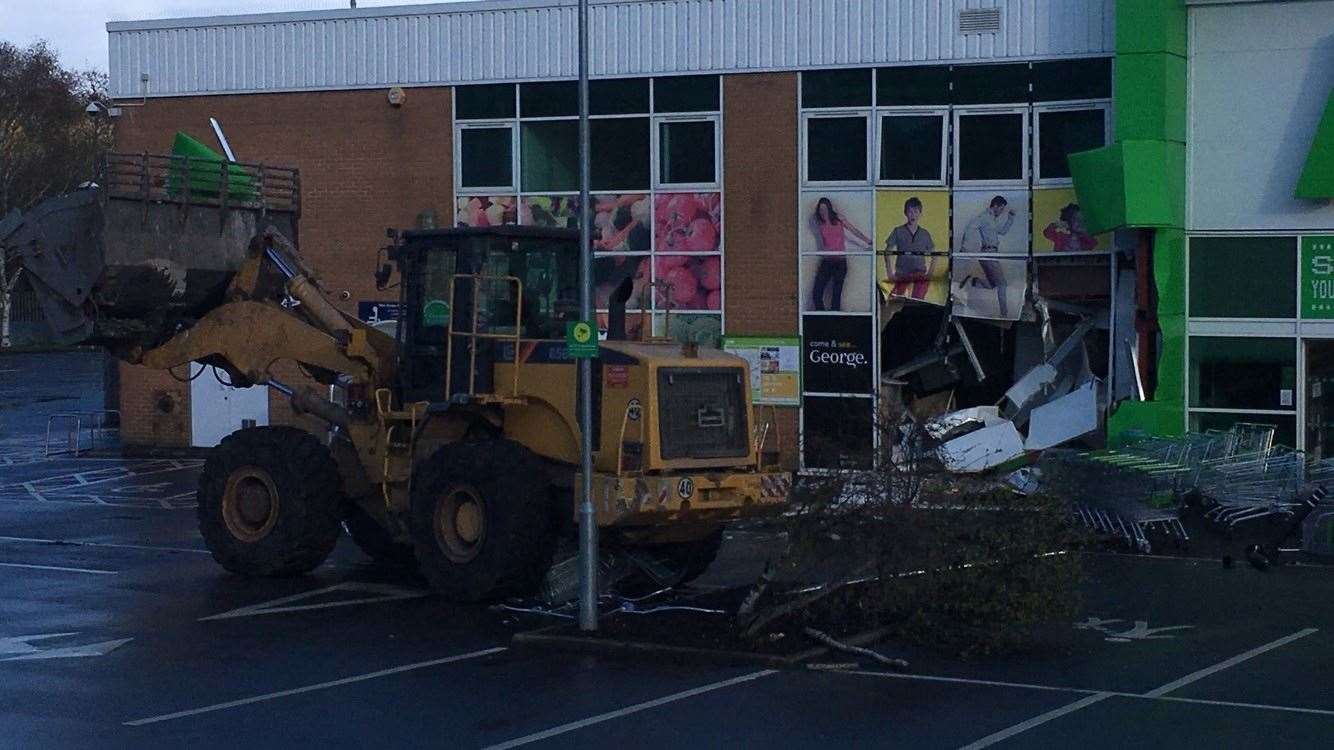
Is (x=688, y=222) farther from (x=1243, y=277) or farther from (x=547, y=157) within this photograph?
(x=1243, y=277)

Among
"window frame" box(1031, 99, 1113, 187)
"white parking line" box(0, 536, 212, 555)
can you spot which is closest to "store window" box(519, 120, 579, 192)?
"window frame" box(1031, 99, 1113, 187)

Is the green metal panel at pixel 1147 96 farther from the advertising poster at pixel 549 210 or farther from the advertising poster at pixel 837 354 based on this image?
the advertising poster at pixel 549 210

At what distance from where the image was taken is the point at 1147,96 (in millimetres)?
23234

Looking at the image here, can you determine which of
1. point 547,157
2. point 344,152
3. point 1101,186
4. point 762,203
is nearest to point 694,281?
point 762,203

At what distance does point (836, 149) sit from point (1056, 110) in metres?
3.39

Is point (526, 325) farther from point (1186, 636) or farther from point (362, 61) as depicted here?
point (362, 61)

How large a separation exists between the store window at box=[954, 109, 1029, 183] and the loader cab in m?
11.0

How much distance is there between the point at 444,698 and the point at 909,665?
3377mm

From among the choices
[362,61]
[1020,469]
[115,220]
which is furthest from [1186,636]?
[362,61]

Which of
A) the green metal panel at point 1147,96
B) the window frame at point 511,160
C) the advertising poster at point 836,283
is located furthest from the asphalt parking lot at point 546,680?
the window frame at point 511,160

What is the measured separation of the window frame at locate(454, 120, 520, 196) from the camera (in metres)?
28.6

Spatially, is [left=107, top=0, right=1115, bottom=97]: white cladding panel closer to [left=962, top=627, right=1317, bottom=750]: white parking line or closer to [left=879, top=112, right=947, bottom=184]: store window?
[left=879, top=112, right=947, bottom=184]: store window

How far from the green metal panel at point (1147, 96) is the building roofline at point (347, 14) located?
7883 mm

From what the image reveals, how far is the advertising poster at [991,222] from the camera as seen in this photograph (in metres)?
25.6
